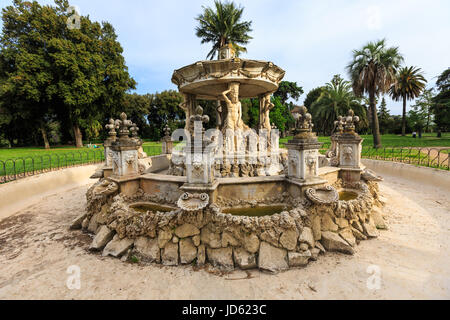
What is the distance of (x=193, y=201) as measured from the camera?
405cm

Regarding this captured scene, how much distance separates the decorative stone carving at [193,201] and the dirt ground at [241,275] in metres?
1.09

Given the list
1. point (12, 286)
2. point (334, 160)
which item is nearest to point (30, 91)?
point (12, 286)

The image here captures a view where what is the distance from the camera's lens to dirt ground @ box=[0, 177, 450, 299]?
3.08 meters

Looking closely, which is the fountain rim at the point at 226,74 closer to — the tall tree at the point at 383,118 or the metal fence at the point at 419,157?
the metal fence at the point at 419,157

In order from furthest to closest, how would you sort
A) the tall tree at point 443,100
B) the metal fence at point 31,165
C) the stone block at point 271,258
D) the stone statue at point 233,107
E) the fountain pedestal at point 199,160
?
1. the tall tree at point 443,100
2. the metal fence at point 31,165
3. the stone statue at point 233,107
4. the fountain pedestal at point 199,160
5. the stone block at point 271,258

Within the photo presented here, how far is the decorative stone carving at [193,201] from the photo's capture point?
12.7 feet

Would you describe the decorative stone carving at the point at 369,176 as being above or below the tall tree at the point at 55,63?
below

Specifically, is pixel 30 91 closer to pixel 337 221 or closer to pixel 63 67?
pixel 63 67

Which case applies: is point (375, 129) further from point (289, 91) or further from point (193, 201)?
point (289, 91)

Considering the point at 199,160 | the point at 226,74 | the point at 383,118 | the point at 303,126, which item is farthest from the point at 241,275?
the point at 383,118

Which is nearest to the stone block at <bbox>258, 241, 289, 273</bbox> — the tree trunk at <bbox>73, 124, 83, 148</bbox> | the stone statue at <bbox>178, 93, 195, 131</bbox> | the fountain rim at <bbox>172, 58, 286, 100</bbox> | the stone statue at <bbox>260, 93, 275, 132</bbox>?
the fountain rim at <bbox>172, 58, 286, 100</bbox>

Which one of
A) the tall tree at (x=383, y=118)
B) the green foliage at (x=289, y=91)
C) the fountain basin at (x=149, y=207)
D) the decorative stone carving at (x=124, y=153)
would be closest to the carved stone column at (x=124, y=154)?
the decorative stone carving at (x=124, y=153)

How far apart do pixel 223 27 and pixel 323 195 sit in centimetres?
1885
